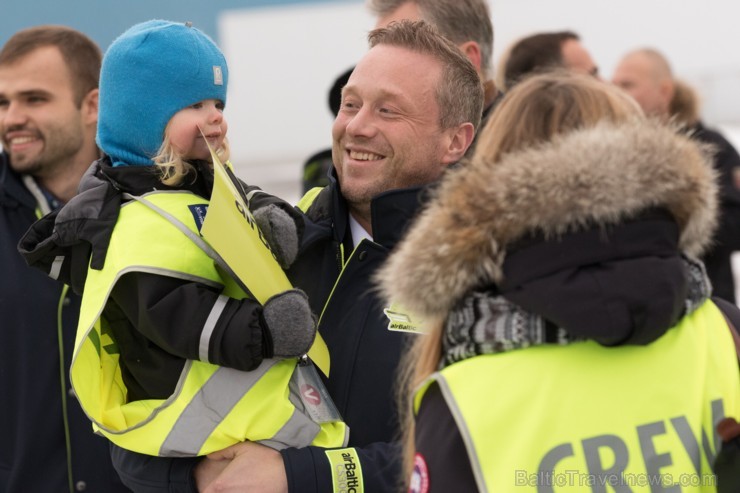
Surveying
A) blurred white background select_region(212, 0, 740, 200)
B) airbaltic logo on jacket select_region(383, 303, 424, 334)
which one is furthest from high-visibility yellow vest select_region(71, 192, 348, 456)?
blurred white background select_region(212, 0, 740, 200)

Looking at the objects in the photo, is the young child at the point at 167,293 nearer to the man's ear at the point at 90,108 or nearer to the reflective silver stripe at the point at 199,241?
the reflective silver stripe at the point at 199,241

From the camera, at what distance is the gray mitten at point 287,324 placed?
2.33 metres

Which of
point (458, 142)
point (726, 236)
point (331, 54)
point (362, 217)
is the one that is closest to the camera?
point (362, 217)

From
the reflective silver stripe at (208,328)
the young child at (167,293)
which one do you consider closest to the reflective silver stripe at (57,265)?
the young child at (167,293)

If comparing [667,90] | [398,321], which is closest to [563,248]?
[398,321]

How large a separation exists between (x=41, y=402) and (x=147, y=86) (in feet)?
4.63

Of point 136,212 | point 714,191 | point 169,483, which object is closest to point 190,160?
point 136,212

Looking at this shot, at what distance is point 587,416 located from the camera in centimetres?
176

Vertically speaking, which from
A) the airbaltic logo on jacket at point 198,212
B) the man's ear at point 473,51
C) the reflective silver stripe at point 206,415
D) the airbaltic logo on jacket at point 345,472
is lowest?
the airbaltic logo on jacket at point 345,472

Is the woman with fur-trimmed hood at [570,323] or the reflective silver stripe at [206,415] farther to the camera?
the reflective silver stripe at [206,415]

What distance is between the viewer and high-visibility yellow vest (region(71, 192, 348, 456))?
7.84 ft

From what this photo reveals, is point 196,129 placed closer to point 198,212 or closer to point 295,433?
point 198,212

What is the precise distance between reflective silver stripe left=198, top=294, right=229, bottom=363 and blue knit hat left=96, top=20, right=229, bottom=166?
1.55ft

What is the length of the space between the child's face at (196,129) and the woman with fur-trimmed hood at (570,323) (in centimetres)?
94
